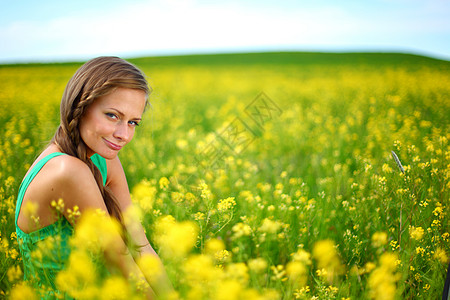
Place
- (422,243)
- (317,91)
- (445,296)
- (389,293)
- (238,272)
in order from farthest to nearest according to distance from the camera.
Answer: (317,91), (422,243), (445,296), (389,293), (238,272)

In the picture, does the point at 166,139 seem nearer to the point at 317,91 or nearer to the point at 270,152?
the point at 270,152

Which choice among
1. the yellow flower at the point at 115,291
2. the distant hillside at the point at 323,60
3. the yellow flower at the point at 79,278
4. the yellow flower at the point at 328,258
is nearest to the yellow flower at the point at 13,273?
the yellow flower at the point at 79,278

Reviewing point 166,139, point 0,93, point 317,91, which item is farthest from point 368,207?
point 0,93

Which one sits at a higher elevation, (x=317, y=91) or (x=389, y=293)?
(x=317, y=91)

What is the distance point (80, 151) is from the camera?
5.36ft

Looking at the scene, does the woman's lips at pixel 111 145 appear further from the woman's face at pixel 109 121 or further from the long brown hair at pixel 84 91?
→ the long brown hair at pixel 84 91

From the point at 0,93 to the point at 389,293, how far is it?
12271 millimetres

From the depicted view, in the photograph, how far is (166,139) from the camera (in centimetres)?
508

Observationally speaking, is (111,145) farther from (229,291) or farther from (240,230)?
(229,291)

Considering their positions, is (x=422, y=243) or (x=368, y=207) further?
(x=368, y=207)

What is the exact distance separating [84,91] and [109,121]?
0.64 ft

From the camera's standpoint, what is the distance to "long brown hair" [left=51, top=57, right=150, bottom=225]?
159 centimetres

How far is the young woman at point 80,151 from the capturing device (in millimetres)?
1484

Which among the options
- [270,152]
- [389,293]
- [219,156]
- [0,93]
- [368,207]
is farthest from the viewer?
[0,93]
